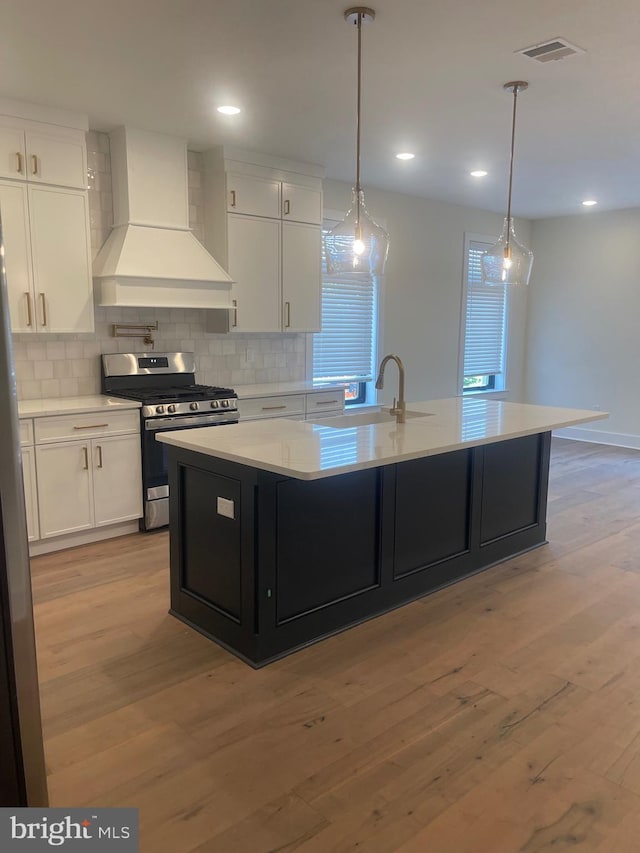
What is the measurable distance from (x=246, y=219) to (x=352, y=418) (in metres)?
2.05

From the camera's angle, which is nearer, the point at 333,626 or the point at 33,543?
the point at 333,626

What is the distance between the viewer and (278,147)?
475cm

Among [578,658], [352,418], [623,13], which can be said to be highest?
[623,13]

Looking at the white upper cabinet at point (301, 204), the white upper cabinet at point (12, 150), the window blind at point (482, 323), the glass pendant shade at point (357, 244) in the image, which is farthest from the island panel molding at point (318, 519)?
the window blind at point (482, 323)

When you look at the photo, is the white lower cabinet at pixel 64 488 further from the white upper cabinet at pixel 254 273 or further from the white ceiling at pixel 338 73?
the white ceiling at pixel 338 73

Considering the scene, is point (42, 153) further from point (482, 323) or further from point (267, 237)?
point (482, 323)

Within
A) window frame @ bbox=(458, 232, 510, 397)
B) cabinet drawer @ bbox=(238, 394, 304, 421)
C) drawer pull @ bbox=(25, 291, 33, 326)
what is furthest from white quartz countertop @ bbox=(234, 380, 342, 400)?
window frame @ bbox=(458, 232, 510, 397)

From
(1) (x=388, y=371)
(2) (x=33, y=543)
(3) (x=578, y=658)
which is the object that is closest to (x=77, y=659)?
(2) (x=33, y=543)

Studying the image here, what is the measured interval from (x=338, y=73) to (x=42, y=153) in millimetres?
1898

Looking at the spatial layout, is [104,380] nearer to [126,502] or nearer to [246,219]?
[126,502]

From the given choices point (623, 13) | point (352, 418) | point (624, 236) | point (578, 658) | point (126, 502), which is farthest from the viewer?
point (624, 236)

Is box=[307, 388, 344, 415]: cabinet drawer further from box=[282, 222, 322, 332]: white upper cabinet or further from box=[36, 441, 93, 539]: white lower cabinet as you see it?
box=[36, 441, 93, 539]: white lower cabinet

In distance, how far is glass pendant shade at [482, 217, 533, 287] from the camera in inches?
146

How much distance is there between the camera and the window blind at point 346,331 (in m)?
6.12
